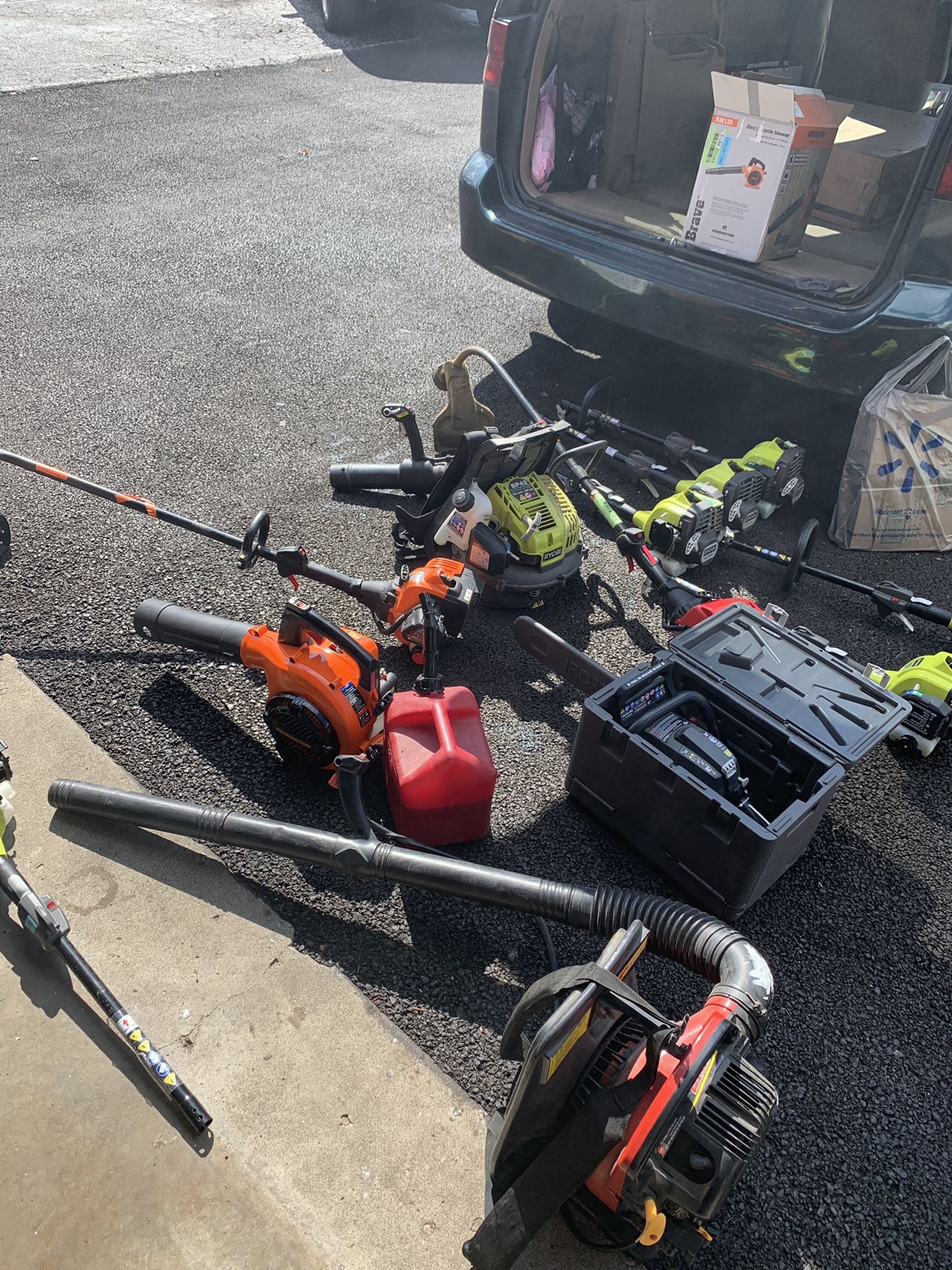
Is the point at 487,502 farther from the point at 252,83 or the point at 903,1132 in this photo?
the point at 252,83

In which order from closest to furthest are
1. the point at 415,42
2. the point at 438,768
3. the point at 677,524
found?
1. the point at 438,768
2. the point at 677,524
3. the point at 415,42

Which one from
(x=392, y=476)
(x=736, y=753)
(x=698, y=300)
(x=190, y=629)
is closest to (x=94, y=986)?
(x=190, y=629)

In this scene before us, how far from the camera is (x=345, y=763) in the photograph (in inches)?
103

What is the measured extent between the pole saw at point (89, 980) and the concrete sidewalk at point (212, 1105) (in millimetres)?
61

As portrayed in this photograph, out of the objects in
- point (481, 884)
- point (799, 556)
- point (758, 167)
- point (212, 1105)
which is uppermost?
point (758, 167)

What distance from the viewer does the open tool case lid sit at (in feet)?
8.97

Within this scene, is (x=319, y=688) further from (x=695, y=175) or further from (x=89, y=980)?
(x=695, y=175)

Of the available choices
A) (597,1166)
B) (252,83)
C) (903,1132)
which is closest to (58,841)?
(597,1166)

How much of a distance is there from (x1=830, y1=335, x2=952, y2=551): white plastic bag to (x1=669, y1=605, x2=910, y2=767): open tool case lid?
4.73 ft

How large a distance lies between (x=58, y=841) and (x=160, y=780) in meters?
0.35

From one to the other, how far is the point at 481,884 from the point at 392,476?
227cm

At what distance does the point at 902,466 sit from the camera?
4.17 metres

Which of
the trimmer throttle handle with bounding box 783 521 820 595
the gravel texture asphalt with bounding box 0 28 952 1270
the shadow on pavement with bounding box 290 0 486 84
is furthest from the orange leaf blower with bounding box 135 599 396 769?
the shadow on pavement with bounding box 290 0 486 84

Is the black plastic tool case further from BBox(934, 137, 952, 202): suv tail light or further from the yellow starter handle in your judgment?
BBox(934, 137, 952, 202): suv tail light
